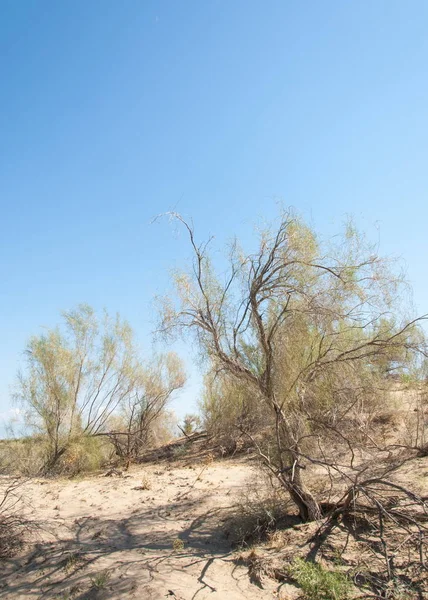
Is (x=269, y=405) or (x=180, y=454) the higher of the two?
(x=269, y=405)

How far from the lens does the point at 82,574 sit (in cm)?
612

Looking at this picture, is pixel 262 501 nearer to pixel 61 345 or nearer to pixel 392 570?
pixel 392 570

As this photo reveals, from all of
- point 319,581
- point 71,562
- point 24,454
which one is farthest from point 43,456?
point 319,581

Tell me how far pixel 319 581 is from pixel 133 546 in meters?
3.13

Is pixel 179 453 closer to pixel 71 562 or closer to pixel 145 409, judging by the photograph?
pixel 145 409

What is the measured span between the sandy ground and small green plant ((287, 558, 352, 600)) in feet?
1.35

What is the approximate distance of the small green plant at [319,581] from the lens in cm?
520

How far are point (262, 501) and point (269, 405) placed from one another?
1822 millimetres

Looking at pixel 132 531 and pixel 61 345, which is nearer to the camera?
pixel 132 531

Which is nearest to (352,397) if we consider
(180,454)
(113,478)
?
(113,478)

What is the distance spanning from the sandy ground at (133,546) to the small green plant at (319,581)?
412 mm

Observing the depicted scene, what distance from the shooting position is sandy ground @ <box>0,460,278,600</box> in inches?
223

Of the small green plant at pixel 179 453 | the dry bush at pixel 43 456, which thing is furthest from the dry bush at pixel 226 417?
the dry bush at pixel 43 456

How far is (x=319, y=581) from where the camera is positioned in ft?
17.8
